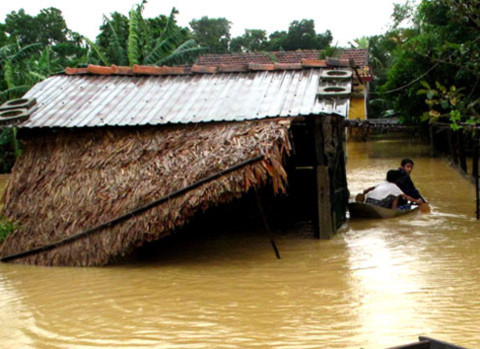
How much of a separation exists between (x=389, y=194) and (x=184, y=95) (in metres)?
3.91

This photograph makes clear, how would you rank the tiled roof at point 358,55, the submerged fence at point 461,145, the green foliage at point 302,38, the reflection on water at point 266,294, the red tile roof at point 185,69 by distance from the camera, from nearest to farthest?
the reflection on water at point 266,294 < the red tile roof at point 185,69 < the submerged fence at point 461,145 < the tiled roof at point 358,55 < the green foliage at point 302,38

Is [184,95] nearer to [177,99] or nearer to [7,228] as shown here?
[177,99]

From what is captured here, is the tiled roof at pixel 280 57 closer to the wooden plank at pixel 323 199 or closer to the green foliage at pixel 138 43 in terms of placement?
the green foliage at pixel 138 43

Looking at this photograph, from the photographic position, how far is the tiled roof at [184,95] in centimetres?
756

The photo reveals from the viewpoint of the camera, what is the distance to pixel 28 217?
751 cm

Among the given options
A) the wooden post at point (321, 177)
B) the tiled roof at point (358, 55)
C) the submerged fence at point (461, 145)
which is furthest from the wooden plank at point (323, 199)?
the tiled roof at point (358, 55)

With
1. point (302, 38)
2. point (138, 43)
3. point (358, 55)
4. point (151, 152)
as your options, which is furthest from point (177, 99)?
point (302, 38)

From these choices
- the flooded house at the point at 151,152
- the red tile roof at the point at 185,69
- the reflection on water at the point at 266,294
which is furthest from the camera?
the red tile roof at the point at 185,69

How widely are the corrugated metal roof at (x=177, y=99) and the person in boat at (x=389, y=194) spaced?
8.18 ft

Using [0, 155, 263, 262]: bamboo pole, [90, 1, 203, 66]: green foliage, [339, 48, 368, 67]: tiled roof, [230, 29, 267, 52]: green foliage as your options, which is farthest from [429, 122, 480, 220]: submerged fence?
[230, 29, 267, 52]: green foliage

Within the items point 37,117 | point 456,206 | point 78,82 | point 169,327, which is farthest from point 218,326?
point 456,206

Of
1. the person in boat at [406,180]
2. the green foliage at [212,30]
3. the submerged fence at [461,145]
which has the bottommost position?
the person in boat at [406,180]

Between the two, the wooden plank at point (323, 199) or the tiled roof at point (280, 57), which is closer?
the wooden plank at point (323, 199)

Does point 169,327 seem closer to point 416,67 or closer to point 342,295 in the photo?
point 342,295
